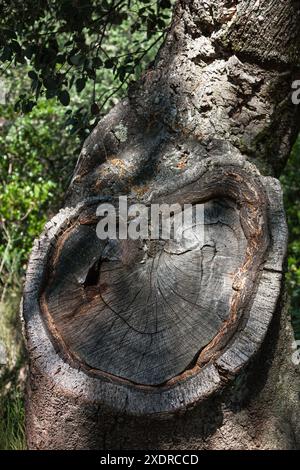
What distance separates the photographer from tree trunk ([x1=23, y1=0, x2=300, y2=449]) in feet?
7.18

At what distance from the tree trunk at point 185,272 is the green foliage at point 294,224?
158 cm

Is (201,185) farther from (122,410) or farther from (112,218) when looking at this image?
(122,410)

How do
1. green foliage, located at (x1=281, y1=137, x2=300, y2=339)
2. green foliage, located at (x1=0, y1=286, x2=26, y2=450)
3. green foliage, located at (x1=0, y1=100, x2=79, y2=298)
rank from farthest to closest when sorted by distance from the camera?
green foliage, located at (x1=0, y1=100, x2=79, y2=298) → green foliage, located at (x1=281, y1=137, x2=300, y2=339) → green foliage, located at (x1=0, y1=286, x2=26, y2=450)

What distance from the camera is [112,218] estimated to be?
2543 mm

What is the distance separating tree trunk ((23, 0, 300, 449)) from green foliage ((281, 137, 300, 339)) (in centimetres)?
158

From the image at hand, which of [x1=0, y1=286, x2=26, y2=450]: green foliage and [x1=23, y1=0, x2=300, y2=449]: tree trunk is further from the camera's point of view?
[x1=0, y1=286, x2=26, y2=450]: green foliage

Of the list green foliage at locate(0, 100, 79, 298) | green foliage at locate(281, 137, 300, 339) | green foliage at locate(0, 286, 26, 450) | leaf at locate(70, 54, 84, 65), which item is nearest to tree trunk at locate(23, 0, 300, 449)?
leaf at locate(70, 54, 84, 65)

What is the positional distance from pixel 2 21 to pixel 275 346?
2414 mm

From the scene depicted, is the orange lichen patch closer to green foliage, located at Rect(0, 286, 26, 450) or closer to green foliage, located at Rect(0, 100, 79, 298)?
green foliage, located at Rect(0, 286, 26, 450)

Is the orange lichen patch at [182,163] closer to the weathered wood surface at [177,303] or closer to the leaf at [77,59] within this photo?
the weathered wood surface at [177,303]

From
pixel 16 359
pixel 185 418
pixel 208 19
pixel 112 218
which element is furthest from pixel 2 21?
pixel 185 418

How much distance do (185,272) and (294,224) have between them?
3.49 metres

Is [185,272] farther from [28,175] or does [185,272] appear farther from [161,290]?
[28,175]
